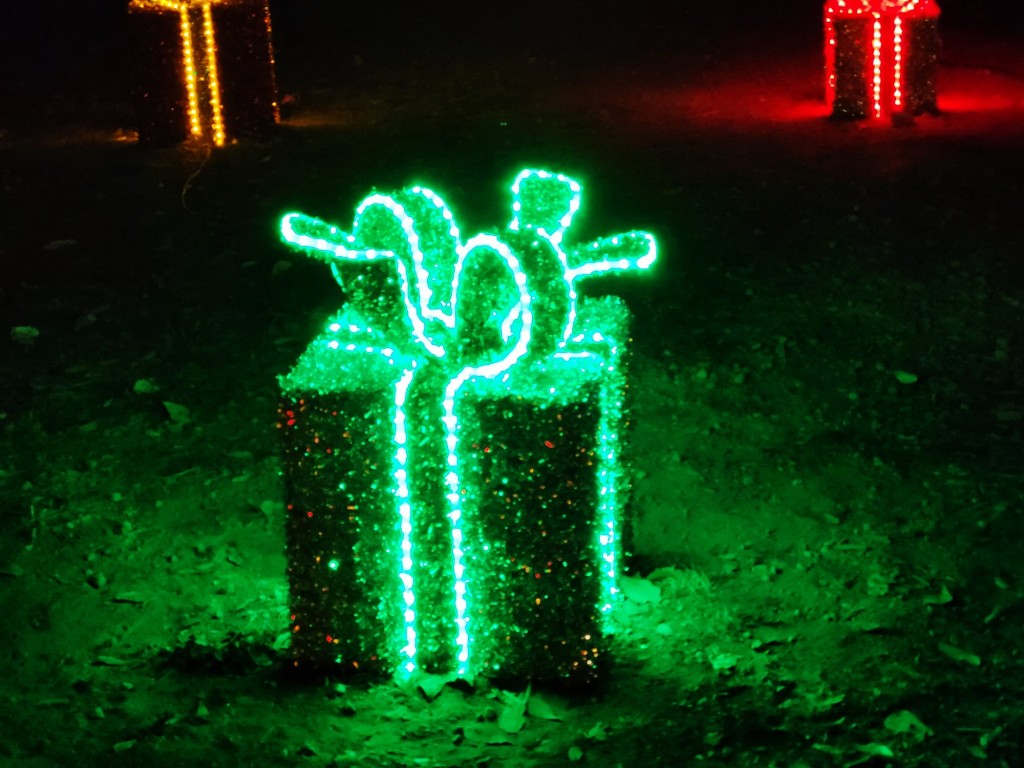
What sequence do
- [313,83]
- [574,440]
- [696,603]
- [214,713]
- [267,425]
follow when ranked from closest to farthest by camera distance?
[574,440], [214,713], [696,603], [267,425], [313,83]

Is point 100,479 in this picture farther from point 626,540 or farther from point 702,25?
point 702,25

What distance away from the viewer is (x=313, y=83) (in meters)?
12.5

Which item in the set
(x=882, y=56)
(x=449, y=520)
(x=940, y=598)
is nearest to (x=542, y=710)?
(x=449, y=520)

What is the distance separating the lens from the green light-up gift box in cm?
345

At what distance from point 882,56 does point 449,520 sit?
7.91 meters

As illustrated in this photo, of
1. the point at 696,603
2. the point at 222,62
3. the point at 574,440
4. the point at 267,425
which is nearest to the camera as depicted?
the point at 574,440

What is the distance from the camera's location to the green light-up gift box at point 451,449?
3453 millimetres

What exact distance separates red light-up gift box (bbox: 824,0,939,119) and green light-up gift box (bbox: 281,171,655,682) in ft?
23.9

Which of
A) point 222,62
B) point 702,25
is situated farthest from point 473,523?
point 702,25

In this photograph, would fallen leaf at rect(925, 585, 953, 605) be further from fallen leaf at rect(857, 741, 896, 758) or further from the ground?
fallen leaf at rect(857, 741, 896, 758)

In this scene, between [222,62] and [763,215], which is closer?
[763,215]

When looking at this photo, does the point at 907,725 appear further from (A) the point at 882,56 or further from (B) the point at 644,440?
(A) the point at 882,56

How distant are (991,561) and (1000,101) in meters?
7.38

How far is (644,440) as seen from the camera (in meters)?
5.44
